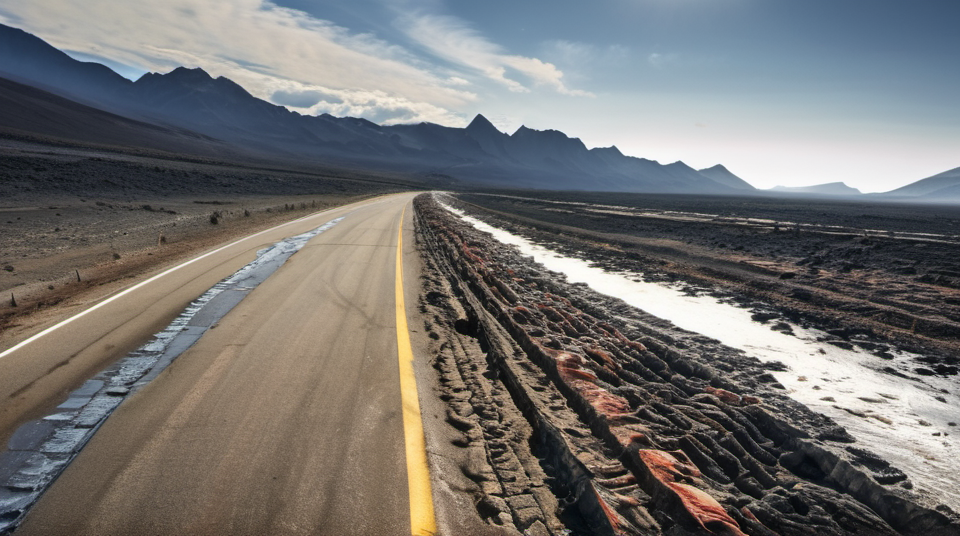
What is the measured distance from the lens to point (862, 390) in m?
4.87

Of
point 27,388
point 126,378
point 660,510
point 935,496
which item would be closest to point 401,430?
point 660,510

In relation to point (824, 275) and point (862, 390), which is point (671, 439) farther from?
point (824, 275)

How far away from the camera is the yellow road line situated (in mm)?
2492

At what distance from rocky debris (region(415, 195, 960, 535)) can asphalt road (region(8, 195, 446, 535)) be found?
29.6 inches

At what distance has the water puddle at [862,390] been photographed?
3.51 meters

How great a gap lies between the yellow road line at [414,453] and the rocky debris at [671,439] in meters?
0.38

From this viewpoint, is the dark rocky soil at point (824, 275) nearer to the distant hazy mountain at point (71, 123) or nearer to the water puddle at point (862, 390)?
the water puddle at point (862, 390)

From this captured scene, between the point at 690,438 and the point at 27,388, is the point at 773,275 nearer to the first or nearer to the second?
the point at 690,438

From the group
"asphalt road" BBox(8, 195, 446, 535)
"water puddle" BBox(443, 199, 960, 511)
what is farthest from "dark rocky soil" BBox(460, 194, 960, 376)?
"asphalt road" BBox(8, 195, 446, 535)

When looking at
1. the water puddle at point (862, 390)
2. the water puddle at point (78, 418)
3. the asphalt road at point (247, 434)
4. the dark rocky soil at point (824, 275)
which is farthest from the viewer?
the dark rocky soil at point (824, 275)

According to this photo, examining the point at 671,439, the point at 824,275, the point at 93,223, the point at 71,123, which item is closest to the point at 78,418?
the point at 671,439

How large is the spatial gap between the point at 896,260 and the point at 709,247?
524 cm

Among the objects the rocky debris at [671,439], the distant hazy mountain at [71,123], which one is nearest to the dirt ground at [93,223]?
the rocky debris at [671,439]

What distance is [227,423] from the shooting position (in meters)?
3.37
